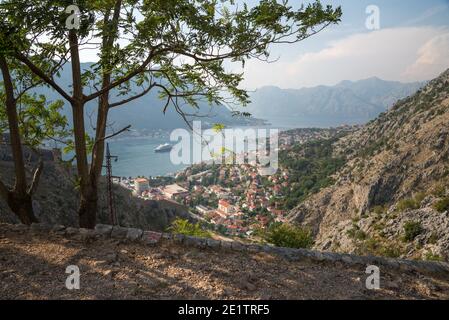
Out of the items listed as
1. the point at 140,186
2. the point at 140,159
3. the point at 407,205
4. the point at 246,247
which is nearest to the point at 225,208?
the point at 140,186

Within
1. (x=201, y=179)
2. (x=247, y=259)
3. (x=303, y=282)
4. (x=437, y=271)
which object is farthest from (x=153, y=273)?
(x=201, y=179)

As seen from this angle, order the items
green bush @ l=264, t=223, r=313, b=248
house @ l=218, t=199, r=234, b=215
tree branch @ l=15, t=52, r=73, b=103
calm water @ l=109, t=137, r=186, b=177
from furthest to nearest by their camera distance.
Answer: calm water @ l=109, t=137, r=186, b=177 → house @ l=218, t=199, r=234, b=215 → green bush @ l=264, t=223, r=313, b=248 → tree branch @ l=15, t=52, r=73, b=103

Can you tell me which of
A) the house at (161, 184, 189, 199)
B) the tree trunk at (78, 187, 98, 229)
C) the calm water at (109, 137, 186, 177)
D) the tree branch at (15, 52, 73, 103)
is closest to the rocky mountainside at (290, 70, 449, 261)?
the tree trunk at (78, 187, 98, 229)

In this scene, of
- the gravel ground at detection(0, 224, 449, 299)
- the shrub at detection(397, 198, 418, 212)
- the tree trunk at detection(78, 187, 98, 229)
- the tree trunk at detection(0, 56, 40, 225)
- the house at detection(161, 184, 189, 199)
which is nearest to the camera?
the gravel ground at detection(0, 224, 449, 299)

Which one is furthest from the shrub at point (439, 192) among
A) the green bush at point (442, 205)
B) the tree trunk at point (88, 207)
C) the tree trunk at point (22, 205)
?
the tree trunk at point (22, 205)

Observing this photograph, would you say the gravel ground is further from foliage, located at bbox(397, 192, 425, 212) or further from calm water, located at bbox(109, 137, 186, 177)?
calm water, located at bbox(109, 137, 186, 177)

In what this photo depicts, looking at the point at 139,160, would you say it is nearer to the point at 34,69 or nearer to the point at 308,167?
the point at 308,167
